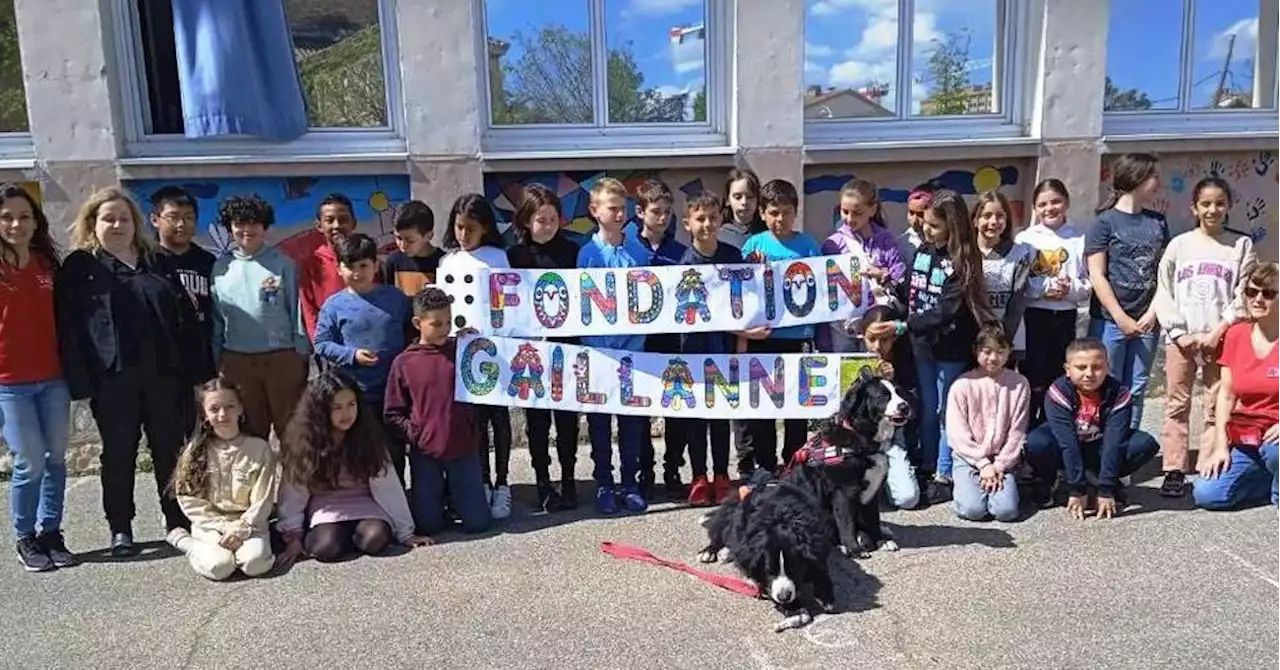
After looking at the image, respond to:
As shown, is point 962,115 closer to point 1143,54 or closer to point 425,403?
point 1143,54

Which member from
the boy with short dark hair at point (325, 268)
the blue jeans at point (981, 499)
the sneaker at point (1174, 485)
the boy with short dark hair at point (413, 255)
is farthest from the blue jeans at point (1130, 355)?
the boy with short dark hair at point (325, 268)

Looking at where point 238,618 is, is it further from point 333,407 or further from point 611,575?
point 611,575

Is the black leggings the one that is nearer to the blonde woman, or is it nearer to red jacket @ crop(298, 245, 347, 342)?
the blonde woman

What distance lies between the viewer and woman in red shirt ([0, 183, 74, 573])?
15.1ft

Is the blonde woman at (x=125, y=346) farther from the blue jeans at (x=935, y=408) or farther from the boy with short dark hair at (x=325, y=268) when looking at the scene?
the blue jeans at (x=935, y=408)

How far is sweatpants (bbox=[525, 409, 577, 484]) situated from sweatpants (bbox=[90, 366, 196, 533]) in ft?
6.05

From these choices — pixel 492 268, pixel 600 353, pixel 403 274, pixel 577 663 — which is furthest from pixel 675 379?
pixel 577 663

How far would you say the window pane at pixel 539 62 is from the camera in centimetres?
714

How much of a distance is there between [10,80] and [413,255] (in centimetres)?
376

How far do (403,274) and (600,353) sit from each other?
1200mm

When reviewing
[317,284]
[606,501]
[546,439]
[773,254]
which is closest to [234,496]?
[317,284]

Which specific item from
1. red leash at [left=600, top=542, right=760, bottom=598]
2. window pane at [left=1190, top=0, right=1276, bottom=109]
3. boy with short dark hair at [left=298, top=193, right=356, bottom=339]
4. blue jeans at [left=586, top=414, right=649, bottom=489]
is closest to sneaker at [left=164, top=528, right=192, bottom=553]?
boy with short dark hair at [left=298, top=193, right=356, bottom=339]

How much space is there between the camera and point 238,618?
4.21 meters

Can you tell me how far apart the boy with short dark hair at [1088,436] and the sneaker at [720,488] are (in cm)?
170
